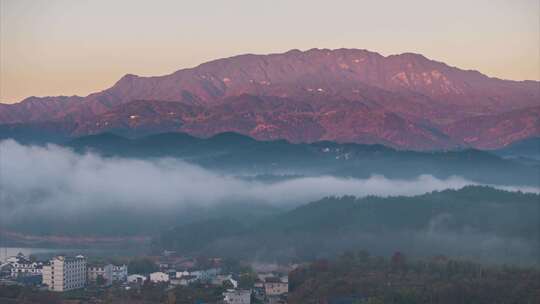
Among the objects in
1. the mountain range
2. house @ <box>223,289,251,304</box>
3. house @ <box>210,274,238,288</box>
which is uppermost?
the mountain range

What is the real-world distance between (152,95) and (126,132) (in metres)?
11.5

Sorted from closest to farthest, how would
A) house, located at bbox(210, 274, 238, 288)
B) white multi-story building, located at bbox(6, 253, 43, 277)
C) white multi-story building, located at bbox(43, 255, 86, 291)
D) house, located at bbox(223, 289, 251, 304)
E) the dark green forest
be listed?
1. house, located at bbox(223, 289, 251, 304)
2. white multi-story building, located at bbox(43, 255, 86, 291)
3. house, located at bbox(210, 274, 238, 288)
4. white multi-story building, located at bbox(6, 253, 43, 277)
5. the dark green forest

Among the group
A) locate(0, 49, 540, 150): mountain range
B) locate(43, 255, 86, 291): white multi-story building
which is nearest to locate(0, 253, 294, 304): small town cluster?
locate(43, 255, 86, 291): white multi-story building

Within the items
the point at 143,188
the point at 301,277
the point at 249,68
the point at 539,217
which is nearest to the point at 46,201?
the point at 143,188

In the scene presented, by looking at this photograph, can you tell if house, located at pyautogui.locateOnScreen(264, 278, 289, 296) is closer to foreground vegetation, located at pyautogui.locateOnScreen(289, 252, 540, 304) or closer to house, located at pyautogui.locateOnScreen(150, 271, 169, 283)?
foreground vegetation, located at pyautogui.locateOnScreen(289, 252, 540, 304)

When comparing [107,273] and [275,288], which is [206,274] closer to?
[107,273]

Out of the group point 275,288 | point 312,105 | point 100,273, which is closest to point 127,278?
point 100,273

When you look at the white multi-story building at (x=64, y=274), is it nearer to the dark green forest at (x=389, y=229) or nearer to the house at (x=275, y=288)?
the house at (x=275, y=288)

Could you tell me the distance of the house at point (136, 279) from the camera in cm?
4106

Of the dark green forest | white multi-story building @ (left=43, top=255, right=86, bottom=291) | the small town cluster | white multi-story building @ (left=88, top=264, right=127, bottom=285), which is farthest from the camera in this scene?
the dark green forest

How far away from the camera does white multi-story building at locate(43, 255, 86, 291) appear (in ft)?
130

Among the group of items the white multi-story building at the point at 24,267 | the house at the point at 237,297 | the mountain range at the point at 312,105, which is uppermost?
the mountain range at the point at 312,105

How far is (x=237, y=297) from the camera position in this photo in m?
36.8

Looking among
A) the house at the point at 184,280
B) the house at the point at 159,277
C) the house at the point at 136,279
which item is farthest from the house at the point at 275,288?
the house at the point at 136,279
